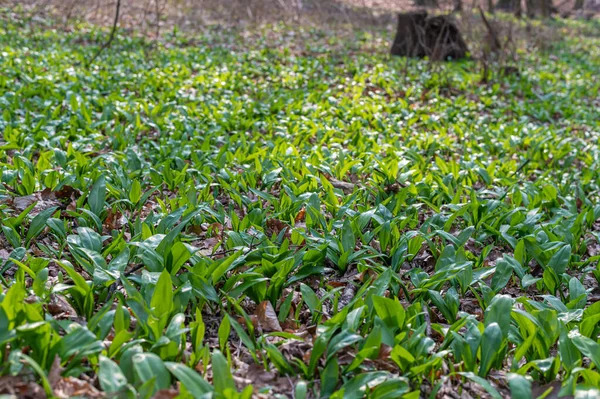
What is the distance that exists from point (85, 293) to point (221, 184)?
5.66 feet

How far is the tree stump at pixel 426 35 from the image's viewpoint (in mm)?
10312

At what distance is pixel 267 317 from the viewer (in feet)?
7.88

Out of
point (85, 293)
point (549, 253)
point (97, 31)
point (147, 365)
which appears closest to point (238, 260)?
point (85, 293)

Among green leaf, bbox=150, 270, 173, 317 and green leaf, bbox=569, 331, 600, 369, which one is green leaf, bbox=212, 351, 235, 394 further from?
green leaf, bbox=569, 331, 600, 369

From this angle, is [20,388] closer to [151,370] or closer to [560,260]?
[151,370]

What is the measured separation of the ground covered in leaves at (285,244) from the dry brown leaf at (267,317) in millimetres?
10

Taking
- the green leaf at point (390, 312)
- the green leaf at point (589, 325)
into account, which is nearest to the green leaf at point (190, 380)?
the green leaf at point (390, 312)

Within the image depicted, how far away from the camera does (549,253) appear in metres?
3.14

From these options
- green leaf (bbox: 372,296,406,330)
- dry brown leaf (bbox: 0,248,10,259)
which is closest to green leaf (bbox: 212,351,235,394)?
green leaf (bbox: 372,296,406,330)

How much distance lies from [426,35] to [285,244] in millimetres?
8832

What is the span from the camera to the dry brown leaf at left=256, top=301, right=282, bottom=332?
7.74 ft

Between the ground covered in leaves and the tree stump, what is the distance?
130 inches

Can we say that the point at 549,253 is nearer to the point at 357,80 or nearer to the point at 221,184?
the point at 221,184

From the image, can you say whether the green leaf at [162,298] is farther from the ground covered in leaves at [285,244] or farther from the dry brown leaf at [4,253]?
the dry brown leaf at [4,253]
